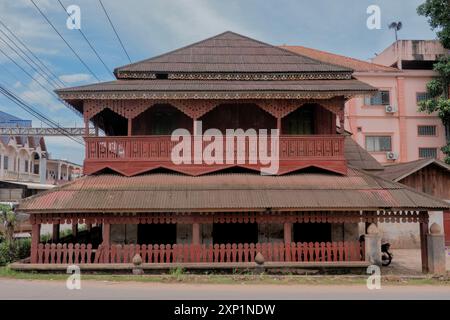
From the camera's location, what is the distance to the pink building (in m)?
31.9

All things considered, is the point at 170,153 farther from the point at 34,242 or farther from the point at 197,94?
the point at 34,242

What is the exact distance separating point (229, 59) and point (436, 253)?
1087 cm

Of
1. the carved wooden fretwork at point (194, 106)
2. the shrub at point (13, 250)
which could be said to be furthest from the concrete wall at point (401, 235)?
the shrub at point (13, 250)

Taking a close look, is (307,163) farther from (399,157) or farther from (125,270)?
(399,157)

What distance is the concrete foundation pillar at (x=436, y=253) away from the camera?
12672 mm

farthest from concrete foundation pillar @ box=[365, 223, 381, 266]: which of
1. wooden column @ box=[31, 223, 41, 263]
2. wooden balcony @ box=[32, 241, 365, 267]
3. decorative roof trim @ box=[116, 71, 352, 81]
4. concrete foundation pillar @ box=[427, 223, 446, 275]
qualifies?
wooden column @ box=[31, 223, 41, 263]

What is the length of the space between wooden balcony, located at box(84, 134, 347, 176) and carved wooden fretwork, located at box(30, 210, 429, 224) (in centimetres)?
189

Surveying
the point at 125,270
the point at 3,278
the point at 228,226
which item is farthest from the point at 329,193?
the point at 3,278

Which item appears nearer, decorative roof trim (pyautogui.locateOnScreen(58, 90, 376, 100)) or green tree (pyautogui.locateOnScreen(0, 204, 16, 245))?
decorative roof trim (pyautogui.locateOnScreen(58, 90, 376, 100))

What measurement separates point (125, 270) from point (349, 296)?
6.75 m

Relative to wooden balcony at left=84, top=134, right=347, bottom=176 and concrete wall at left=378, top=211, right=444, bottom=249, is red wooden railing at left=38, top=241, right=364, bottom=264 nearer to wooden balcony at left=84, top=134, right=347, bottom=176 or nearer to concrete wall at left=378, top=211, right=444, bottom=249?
wooden balcony at left=84, top=134, right=347, bottom=176

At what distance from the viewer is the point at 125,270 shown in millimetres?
12711

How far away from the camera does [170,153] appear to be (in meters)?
14.6

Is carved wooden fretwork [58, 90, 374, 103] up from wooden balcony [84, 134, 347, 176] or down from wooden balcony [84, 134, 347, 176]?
up
